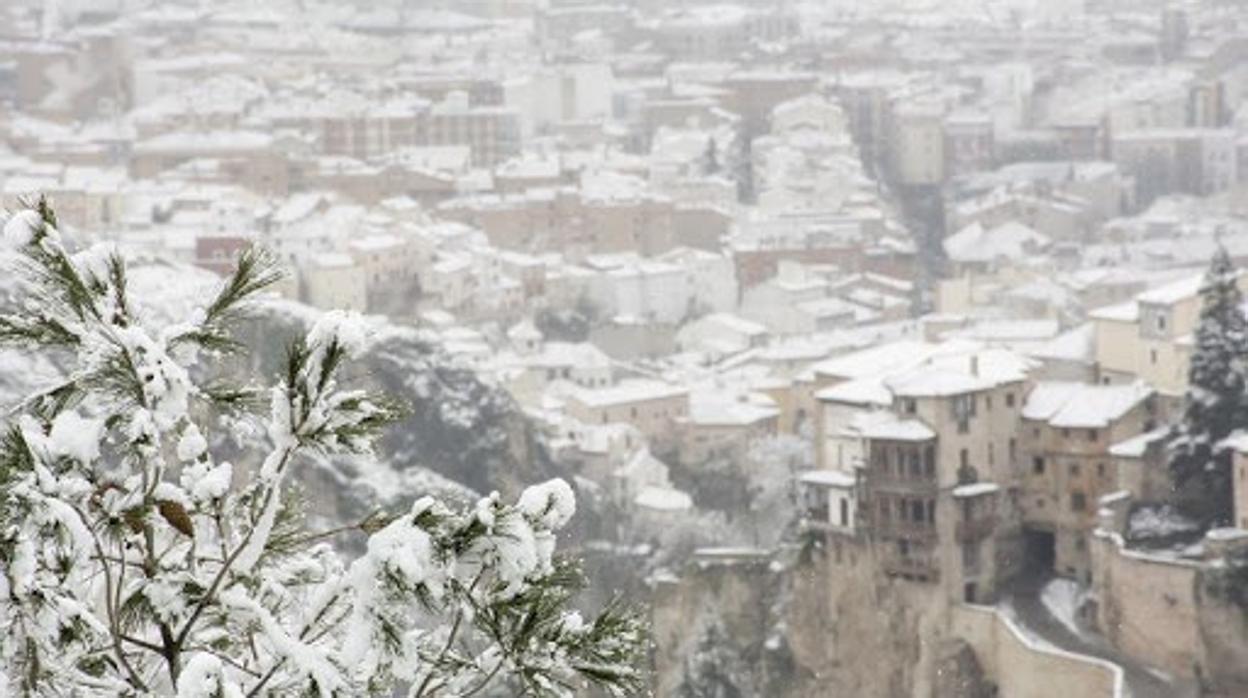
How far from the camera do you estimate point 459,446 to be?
40000 mm

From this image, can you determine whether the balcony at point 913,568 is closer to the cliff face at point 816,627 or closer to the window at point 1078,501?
the cliff face at point 816,627

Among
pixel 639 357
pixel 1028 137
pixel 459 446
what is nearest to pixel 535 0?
pixel 1028 137

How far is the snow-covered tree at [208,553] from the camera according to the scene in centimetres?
411

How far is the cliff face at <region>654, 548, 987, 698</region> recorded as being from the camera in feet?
84.3

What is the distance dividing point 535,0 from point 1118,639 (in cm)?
7464

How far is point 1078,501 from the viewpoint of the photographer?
26.4 meters

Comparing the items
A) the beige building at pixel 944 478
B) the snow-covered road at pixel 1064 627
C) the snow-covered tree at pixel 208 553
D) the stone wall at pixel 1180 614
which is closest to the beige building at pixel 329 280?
the beige building at pixel 944 478

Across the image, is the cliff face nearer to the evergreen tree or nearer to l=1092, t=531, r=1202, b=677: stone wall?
the evergreen tree

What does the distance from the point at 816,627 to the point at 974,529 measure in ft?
8.21

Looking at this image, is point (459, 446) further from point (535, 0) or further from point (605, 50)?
point (535, 0)

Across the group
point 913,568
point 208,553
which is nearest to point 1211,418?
point 913,568

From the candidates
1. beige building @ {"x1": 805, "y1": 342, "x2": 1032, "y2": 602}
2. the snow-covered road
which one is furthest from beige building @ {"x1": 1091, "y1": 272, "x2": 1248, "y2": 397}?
the snow-covered road

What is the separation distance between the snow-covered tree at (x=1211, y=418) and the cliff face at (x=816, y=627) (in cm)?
300

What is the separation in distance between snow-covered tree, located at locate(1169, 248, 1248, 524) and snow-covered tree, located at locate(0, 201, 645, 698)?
2136cm
